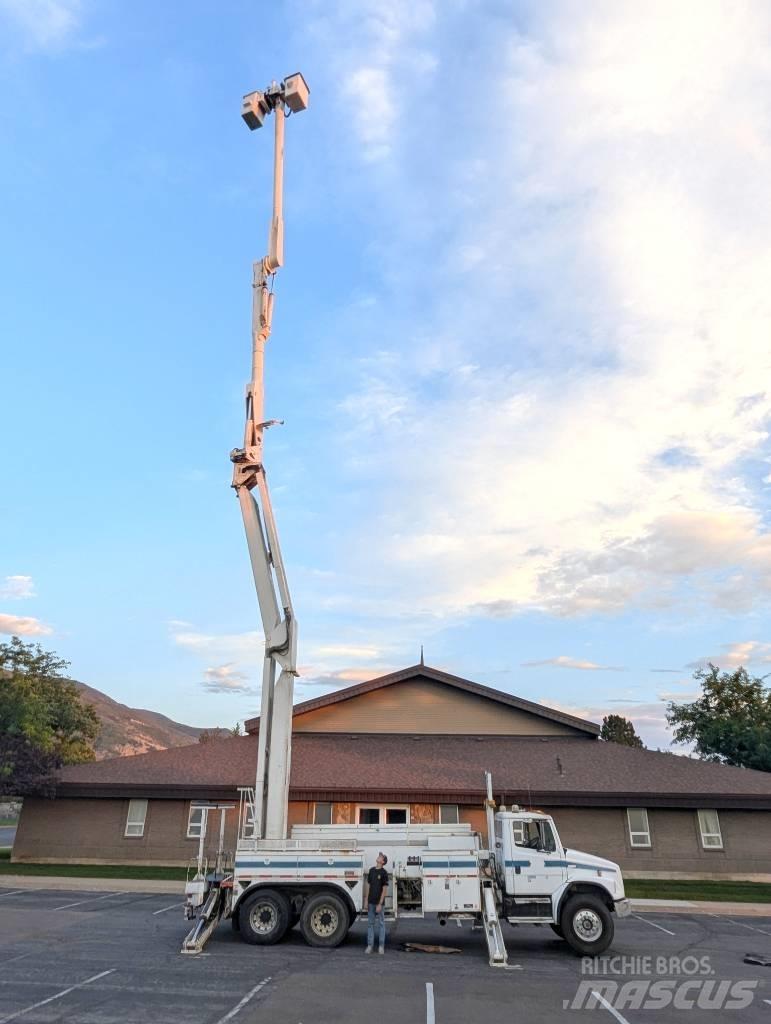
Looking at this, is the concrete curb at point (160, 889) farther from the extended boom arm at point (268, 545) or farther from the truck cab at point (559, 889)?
the extended boom arm at point (268, 545)

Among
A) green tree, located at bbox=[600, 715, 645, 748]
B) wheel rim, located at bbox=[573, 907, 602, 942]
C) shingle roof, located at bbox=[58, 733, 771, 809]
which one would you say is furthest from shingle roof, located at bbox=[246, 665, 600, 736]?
green tree, located at bbox=[600, 715, 645, 748]

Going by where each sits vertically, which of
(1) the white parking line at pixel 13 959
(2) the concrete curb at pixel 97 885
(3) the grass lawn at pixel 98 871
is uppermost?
(3) the grass lawn at pixel 98 871

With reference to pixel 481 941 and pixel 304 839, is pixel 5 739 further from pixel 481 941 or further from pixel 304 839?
pixel 481 941

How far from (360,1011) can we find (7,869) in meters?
22.8

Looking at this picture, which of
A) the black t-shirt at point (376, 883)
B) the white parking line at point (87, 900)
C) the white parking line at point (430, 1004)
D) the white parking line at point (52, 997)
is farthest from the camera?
the white parking line at point (87, 900)

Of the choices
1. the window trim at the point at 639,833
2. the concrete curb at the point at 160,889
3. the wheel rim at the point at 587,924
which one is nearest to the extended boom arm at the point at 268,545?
the wheel rim at the point at 587,924

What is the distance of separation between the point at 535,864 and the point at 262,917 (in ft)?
19.2

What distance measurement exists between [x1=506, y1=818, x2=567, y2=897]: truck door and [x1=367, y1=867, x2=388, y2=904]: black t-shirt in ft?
9.21

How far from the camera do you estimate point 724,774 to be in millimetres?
28891

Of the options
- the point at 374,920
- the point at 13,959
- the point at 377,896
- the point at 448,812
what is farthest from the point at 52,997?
the point at 448,812

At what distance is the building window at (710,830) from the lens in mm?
27219

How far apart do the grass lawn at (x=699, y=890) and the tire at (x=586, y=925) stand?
10447 millimetres

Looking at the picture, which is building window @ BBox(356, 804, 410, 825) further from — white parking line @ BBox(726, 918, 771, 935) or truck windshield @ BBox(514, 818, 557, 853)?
truck windshield @ BBox(514, 818, 557, 853)

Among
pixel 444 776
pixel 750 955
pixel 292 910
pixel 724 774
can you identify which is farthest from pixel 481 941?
pixel 724 774
